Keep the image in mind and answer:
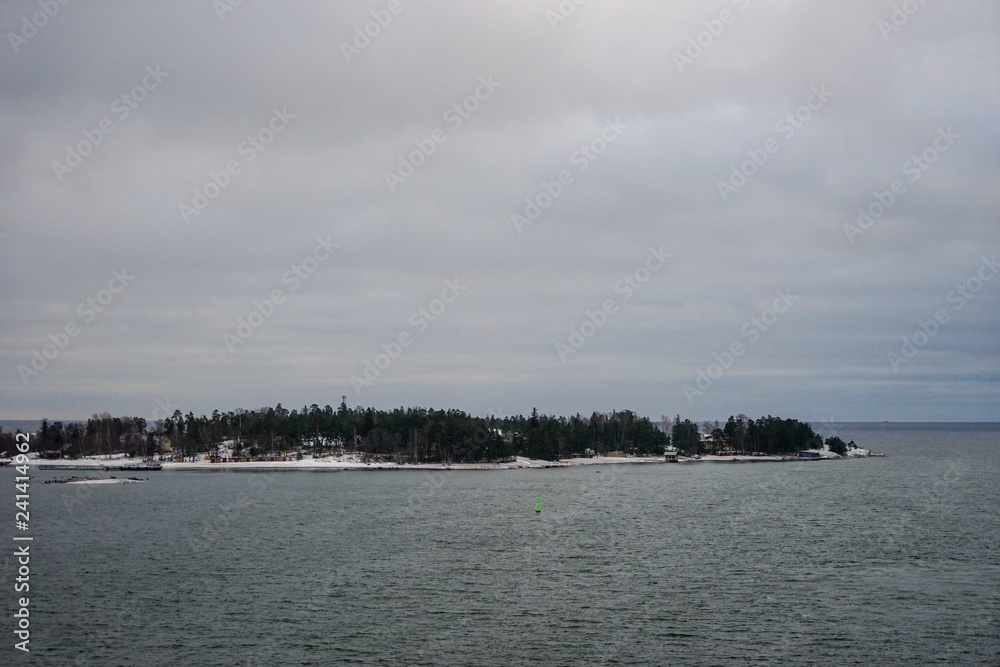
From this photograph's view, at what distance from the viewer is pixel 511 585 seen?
6550 cm

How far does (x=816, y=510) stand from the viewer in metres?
123

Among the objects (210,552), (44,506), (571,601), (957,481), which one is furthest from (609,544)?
(957,481)

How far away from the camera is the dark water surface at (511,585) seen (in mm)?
48688

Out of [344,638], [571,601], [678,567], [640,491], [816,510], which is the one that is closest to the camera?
[344,638]

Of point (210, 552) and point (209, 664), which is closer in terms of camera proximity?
point (209, 664)

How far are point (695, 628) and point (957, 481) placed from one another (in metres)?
159

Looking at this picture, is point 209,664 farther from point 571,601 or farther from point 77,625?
point 571,601

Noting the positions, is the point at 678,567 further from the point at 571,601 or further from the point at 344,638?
the point at 344,638

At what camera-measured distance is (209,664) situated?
4566 cm

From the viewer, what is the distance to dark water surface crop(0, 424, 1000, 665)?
48688 millimetres

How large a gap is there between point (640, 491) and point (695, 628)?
112 m

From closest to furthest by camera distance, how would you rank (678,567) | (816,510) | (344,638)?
1. (344,638)
2. (678,567)
3. (816,510)

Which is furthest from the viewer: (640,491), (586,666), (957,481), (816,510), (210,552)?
(957,481)

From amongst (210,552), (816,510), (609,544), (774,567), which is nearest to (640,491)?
(816,510)
